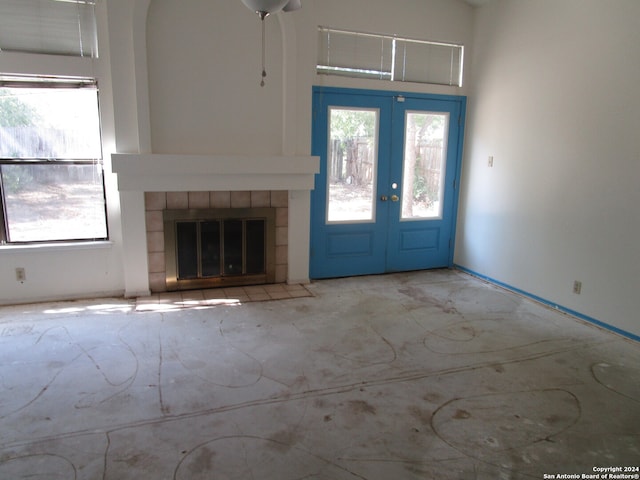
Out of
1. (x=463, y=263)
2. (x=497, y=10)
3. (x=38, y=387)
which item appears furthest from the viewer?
(x=463, y=263)

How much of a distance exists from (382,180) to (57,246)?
3.24 m

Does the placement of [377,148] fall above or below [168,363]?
above

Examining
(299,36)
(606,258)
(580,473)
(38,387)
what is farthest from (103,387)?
(606,258)

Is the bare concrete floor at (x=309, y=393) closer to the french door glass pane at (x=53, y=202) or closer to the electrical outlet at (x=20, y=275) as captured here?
the electrical outlet at (x=20, y=275)

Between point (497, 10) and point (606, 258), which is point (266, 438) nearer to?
point (606, 258)

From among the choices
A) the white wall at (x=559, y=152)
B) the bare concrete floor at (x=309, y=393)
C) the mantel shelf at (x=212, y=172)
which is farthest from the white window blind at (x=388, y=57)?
the bare concrete floor at (x=309, y=393)

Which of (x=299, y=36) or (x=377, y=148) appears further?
(x=377, y=148)

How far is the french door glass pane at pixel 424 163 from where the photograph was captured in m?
4.89

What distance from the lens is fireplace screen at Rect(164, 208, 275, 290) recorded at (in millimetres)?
4125

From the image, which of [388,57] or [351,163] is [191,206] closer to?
[351,163]

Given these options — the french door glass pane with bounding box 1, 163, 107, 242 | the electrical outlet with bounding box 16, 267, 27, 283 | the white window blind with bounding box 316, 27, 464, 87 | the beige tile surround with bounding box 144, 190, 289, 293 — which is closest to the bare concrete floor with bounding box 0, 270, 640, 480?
the electrical outlet with bounding box 16, 267, 27, 283

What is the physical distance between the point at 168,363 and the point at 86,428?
707 mm

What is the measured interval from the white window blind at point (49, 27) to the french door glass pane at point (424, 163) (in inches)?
125

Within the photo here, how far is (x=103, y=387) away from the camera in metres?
2.54
